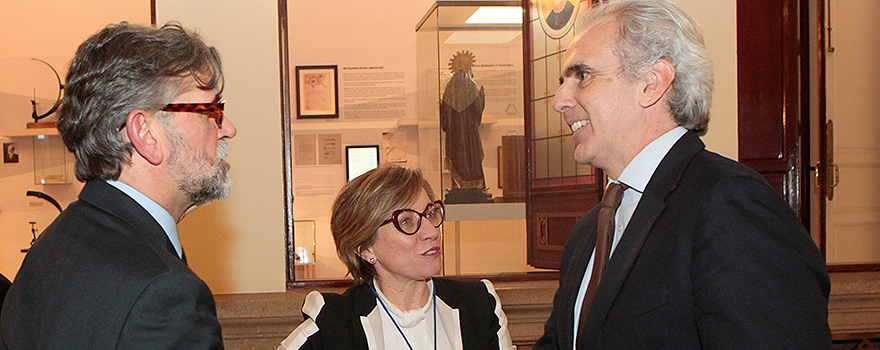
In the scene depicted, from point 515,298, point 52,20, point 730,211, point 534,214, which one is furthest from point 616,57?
point 52,20

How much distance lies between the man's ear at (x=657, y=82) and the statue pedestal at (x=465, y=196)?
247cm

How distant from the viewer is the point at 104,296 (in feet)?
3.50

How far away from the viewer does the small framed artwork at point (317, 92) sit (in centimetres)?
361

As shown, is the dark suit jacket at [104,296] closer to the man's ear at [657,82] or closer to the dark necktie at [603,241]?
the dark necktie at [603,241]

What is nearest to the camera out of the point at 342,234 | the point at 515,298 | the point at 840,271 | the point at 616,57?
the point at 616,57

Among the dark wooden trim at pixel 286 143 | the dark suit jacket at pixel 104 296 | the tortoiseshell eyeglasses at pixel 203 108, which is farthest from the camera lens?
the dark wooden trim at pixel 286 143

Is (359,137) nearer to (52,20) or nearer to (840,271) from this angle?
(52,20)

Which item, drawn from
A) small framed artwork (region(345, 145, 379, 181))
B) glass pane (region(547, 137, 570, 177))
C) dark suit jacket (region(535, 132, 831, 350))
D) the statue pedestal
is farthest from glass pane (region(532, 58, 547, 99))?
dark suit jacket (region(535, 132, 831, 350))

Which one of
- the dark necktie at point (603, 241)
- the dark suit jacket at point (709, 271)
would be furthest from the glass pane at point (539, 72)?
the dark suit jacket at point (709, 271)

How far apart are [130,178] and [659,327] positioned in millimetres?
1126

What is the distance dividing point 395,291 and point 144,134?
1.20m

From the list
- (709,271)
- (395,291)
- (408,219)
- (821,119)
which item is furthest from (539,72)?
(709,271)

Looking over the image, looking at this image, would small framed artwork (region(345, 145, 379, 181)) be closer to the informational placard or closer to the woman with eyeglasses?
the informational placard

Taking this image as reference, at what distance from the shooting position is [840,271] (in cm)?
394
